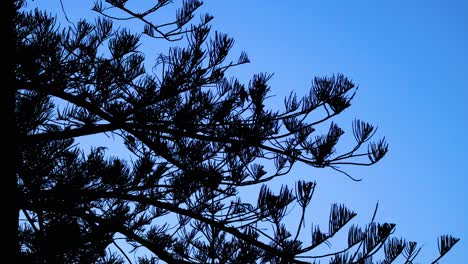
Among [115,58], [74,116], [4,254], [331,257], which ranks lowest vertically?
[331,257]

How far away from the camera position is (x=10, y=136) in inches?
101

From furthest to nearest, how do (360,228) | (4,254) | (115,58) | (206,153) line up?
1. (206,153)
2. (115,58)
3. (360,228)
4. (4,254)

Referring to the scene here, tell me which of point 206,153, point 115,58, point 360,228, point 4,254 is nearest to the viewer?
point 4,254

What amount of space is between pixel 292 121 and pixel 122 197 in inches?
44.2

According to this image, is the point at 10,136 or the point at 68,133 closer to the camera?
the point at 10,136

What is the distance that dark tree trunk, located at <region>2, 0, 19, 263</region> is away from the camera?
8.04ft

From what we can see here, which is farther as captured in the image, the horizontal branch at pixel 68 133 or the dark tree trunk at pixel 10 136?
the horizontal branch at pixel 68 133

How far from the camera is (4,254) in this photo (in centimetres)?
236

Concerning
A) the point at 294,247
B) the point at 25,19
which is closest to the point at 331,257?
the point at 294,247

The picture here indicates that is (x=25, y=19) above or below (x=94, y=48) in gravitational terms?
above

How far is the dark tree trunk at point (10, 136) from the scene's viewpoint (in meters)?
2.45

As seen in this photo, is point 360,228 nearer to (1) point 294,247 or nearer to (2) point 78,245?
(1) point 294,247

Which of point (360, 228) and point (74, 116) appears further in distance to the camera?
point (74, 116)

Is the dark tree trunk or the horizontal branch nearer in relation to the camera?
the dark tree trunk
